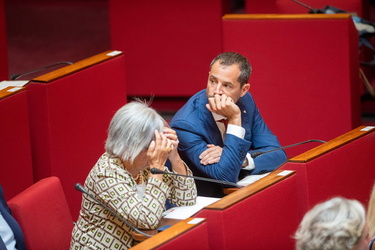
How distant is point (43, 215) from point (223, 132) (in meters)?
1.04

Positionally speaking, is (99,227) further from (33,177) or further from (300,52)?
(300,52)

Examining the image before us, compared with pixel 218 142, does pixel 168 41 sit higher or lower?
higher

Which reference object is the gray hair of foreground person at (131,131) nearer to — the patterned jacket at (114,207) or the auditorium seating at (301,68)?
the patterned jacket at (114,207)

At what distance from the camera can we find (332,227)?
7.24 ft

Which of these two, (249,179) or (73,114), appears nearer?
(249,179)

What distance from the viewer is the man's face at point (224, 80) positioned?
3.72m

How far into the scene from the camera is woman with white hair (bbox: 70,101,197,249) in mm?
2895

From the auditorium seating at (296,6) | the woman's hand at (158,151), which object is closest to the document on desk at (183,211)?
the woman's hand at (158,151)

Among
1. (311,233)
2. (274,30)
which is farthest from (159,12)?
(311,233)

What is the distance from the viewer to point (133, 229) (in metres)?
2.91

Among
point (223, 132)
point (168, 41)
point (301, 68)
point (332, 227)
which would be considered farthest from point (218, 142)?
point (168, 41)

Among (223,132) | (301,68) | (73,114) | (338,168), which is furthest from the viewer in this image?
(301,68)

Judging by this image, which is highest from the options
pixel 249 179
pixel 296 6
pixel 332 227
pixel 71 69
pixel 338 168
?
pixel 296 6

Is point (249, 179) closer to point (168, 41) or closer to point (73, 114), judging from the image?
point (73, 114)
